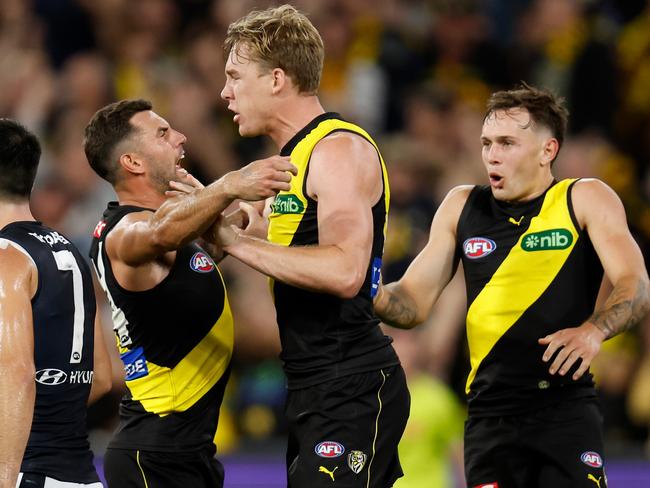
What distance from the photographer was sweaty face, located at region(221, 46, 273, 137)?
A: 18.2 ft

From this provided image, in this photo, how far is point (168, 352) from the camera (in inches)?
233

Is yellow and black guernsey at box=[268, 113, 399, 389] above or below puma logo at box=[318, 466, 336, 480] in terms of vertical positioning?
above

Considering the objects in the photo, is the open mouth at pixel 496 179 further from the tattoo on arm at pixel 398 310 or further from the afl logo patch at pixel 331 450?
the afl logo patch at pixel 331 450

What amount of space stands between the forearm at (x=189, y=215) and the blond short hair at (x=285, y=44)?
2.28 feet

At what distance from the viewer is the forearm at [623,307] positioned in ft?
18.9

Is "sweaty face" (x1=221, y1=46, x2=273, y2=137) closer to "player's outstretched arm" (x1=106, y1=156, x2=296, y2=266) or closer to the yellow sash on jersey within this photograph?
"player's outstretched arm" (x1=106, y1=156, x2=296, y2=266)

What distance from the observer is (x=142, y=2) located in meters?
12.8

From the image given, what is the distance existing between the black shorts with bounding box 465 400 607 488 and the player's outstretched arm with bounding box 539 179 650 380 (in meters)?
0.40

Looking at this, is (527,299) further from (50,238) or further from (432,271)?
(50,238)

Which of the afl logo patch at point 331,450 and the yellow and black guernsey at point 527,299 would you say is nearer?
the afl logo patch at point 331,450

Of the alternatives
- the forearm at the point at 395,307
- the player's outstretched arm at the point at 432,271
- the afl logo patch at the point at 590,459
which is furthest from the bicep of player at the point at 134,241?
the afl logo patch at the point at 590,459

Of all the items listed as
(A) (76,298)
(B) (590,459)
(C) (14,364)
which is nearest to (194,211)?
(A) (76,298)

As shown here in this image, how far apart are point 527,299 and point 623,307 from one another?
0.52 metres

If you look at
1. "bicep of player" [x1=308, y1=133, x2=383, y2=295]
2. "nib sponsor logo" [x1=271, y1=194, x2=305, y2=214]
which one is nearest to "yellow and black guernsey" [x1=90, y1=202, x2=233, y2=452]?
"nib sponsor logo" [x1=271, y1=194, x2=305, y2=214]
